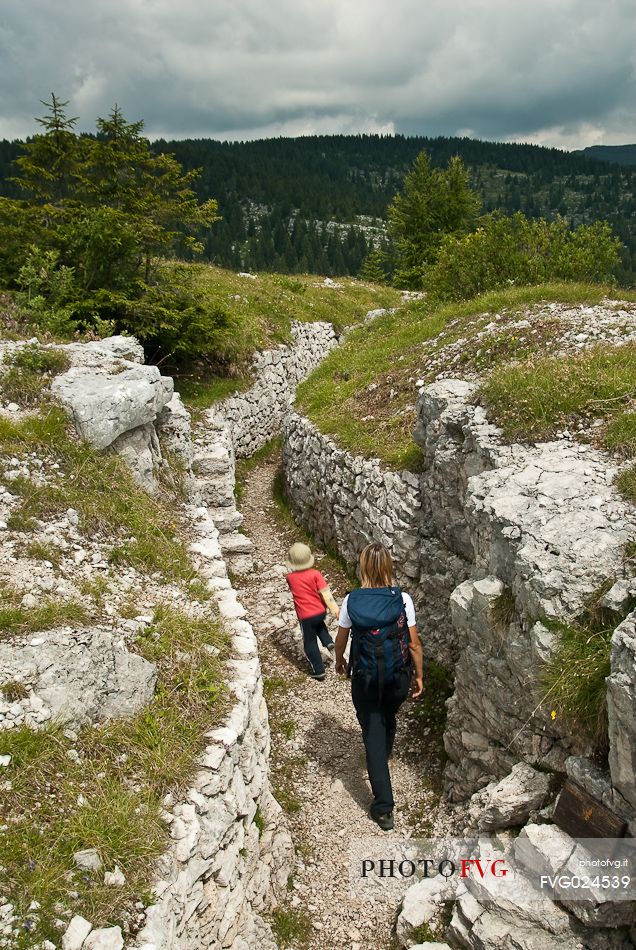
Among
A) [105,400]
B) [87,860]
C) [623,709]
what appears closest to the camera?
[87,860]

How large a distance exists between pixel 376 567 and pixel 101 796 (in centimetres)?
328

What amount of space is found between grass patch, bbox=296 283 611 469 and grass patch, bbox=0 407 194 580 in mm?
5299

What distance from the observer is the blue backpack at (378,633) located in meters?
5.78

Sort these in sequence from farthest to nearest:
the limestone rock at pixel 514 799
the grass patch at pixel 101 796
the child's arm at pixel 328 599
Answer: the child's arm at pixel 328 599 < the limestone rock at pixel 514 799 < the grass patch at pixel 101 796

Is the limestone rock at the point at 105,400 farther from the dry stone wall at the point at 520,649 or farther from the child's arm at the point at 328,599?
the dry stone wall at the point at 520,649

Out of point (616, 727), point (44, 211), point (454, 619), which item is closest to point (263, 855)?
point (454, 619)

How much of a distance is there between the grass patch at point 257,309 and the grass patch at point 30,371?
691 cm

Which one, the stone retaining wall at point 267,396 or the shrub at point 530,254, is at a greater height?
the shrub at point 530,254

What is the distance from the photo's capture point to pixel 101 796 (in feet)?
14.5

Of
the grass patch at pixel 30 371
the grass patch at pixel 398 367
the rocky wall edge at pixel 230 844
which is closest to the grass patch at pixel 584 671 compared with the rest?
the rocky wall edge at pixel 230 844

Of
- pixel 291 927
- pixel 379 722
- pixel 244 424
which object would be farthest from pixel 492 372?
pixel 244 424

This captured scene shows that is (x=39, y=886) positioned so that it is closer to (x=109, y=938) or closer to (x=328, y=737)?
(x=109, y=938)

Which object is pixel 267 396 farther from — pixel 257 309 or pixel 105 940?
pixel 105 940

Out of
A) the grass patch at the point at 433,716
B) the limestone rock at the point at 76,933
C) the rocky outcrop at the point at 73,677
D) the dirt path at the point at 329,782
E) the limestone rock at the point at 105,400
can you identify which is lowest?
the dirt path at the point at 329,782
